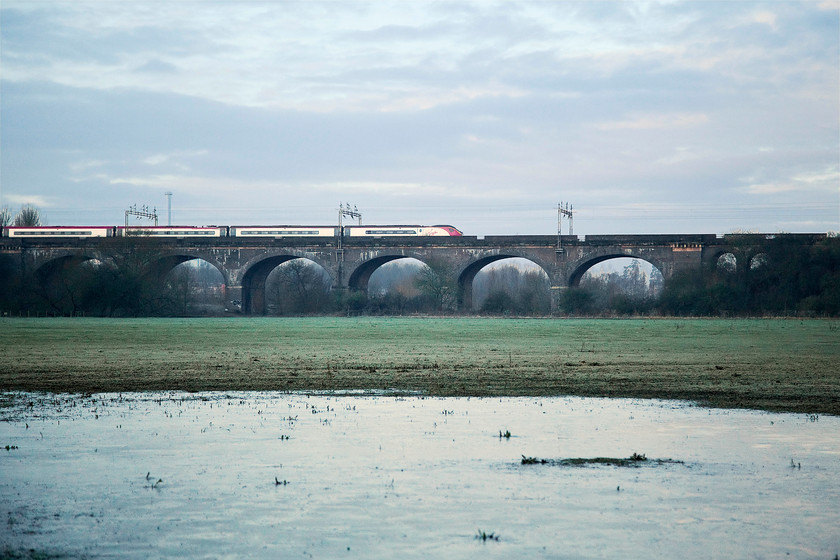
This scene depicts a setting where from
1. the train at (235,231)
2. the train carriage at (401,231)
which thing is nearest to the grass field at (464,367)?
the train carriage at (401,231)

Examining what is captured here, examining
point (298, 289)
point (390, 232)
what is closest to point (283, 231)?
Answer: point (390, 232)

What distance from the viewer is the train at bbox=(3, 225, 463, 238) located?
80312 mm

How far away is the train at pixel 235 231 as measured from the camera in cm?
8031

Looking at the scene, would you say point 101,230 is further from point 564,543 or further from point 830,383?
point 564,543

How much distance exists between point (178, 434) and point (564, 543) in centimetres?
584

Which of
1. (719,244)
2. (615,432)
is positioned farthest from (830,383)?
(719,244)

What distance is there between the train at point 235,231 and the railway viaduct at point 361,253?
1.78 meters

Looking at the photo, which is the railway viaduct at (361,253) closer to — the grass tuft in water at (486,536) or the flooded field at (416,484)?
the flooded field at (416,484)

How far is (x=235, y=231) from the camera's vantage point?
277ft

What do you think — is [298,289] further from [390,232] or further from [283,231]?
[390,232]

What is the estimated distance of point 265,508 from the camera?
22.9ft

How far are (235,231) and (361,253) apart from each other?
1314 centimetres

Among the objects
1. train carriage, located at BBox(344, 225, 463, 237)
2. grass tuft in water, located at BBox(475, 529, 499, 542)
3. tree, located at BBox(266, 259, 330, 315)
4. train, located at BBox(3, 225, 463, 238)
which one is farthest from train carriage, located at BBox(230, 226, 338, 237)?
grass tuft in water, located at BBox(475, 529, 499, 542)

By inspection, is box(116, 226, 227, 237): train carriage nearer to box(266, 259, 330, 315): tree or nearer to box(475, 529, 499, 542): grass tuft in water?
box(266, 259, 330, 315): tree
